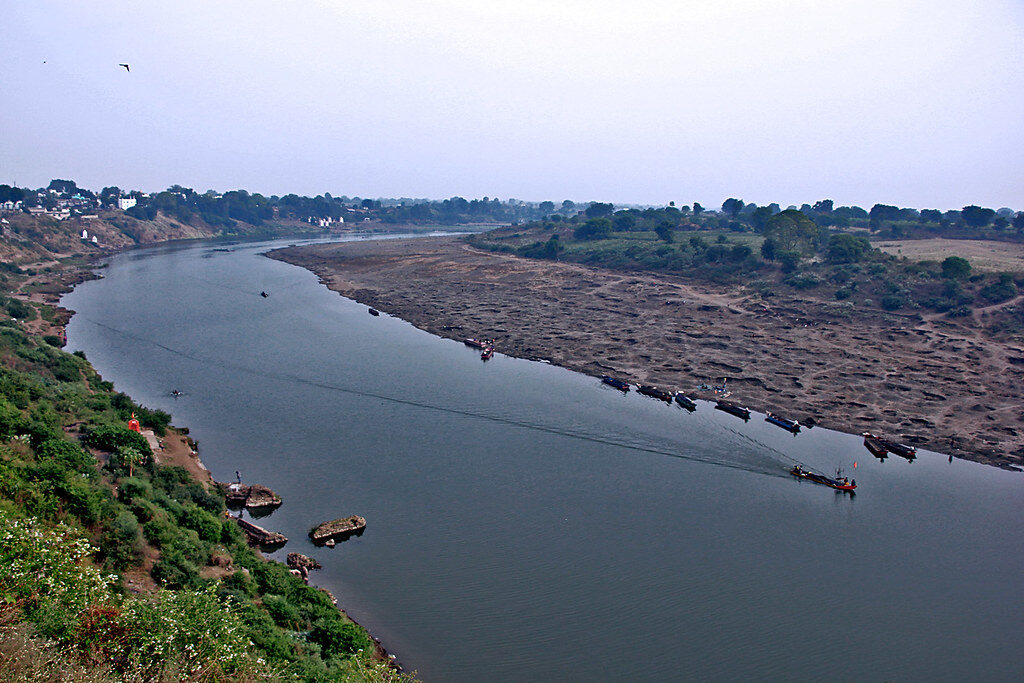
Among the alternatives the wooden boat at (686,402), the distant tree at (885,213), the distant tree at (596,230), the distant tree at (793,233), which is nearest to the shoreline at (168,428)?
the wooden boat at (686,402)

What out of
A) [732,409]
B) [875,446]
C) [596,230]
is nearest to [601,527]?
[732,409]

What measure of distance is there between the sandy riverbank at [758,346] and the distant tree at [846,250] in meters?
14.9

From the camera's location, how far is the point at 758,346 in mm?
54219

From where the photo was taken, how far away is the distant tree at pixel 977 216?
351ft

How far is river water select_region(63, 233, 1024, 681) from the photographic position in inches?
825

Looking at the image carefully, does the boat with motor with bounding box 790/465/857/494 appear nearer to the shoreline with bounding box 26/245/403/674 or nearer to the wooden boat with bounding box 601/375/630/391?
the wooden boat with bounding box 601/375/630/391

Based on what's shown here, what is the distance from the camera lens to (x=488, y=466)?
32.1 meters

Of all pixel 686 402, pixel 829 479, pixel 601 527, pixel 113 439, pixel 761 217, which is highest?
pixel 761 217

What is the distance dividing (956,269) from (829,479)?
155 ft

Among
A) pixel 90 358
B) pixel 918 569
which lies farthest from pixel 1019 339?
pixel 90 358

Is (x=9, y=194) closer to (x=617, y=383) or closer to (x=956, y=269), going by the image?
(x=617, y=383)

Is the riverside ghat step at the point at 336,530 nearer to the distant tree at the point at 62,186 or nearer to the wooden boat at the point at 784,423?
the wooden boat at the point at 784,423

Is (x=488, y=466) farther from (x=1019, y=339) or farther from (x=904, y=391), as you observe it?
(x=1019, y=339)

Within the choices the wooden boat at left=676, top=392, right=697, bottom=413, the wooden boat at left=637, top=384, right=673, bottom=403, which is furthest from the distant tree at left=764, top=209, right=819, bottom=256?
the wooden boat at left=676, top=392, right=697, bottom=413
